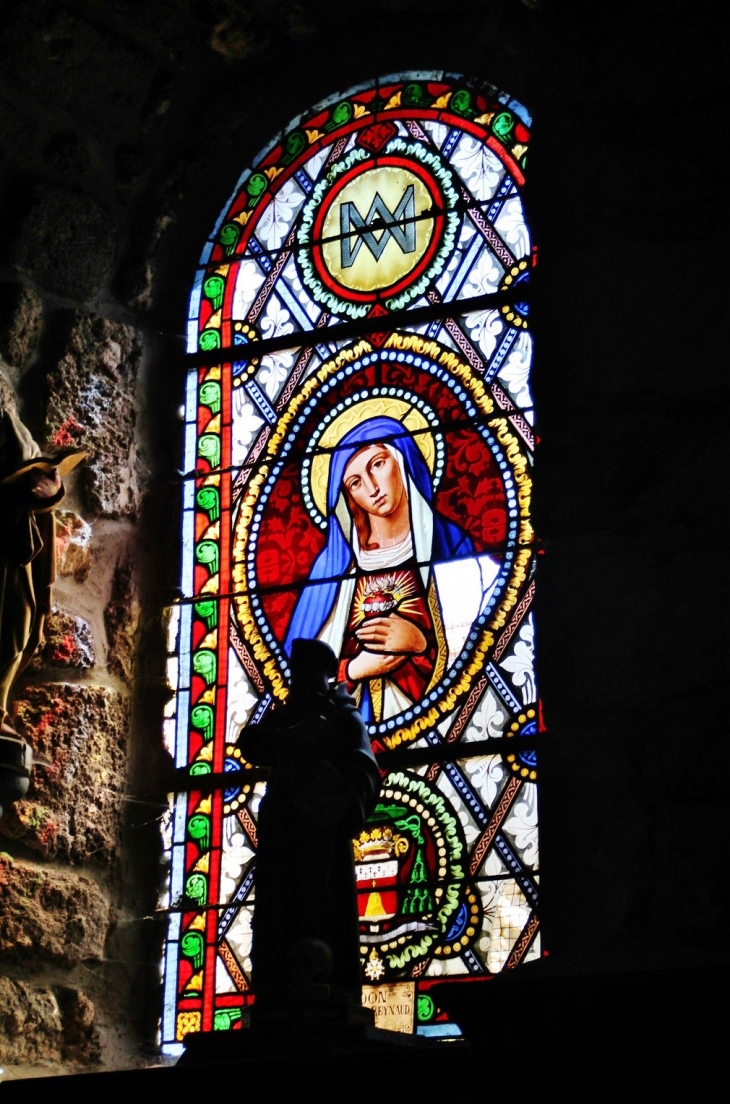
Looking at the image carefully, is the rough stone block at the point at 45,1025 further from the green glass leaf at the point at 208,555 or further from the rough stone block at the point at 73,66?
the rough stone block at the point at 73,66

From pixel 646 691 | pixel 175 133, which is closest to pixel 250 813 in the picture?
pixel 175 133

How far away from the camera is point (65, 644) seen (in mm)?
5008

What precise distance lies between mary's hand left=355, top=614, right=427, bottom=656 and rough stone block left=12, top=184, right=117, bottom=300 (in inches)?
56.0

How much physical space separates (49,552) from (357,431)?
101 cm

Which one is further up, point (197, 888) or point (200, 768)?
point (200, 768)

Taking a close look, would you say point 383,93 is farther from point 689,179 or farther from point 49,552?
point 689,179

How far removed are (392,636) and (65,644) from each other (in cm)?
94

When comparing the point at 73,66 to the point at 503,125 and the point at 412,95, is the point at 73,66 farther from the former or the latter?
the point at 503,125

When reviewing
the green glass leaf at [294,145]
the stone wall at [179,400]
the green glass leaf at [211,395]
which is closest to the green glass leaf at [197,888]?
the stone wall at [179,400]

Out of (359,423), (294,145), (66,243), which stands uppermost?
(294,145)

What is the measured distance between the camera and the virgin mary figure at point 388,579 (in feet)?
15.8

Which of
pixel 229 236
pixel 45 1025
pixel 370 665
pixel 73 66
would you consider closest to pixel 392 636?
pixel 370 665

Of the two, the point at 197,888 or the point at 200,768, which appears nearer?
the point at 197,888

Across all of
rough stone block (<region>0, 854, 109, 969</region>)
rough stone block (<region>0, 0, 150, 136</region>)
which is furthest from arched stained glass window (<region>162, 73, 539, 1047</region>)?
rough stone block (<region>0, 0, 150, 136</region>)
